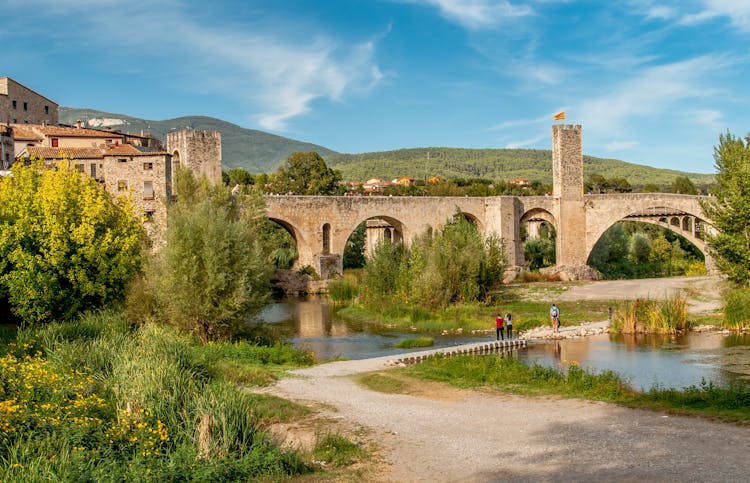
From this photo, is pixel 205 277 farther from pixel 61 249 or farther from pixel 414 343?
pixel 414 343

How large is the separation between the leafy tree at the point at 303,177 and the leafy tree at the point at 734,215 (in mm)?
40213

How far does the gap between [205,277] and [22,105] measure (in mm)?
43471

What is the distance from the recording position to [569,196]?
145 ft

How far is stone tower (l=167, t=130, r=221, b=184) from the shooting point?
31.9m

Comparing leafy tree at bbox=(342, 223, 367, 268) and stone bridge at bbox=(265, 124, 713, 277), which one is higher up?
stone bridge at bbox=(265, 124, 713, 277)

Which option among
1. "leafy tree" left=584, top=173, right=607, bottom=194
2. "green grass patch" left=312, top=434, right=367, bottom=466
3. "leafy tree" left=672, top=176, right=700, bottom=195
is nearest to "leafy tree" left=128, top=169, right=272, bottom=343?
"green grass patch" left=312, top=434, right=367, bottom=466

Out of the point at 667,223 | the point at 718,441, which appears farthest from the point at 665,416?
the point at 667,223

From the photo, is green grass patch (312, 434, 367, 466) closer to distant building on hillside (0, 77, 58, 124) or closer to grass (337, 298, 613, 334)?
grass (337, 298, 613, 334)

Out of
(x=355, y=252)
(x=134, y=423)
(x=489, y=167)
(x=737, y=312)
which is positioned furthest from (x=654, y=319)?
(x=489, y=167)

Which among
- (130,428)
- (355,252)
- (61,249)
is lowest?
(130,428)

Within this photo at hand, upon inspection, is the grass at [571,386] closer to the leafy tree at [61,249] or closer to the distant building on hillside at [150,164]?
the leafy tree at [61,249]

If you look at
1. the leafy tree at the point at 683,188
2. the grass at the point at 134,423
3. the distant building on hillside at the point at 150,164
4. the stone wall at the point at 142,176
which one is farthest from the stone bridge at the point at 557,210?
the grass at the point at 134,423

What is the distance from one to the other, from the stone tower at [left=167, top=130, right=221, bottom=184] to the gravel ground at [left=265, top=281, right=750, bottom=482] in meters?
21.4

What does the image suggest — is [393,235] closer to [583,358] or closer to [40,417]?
[583,358]
